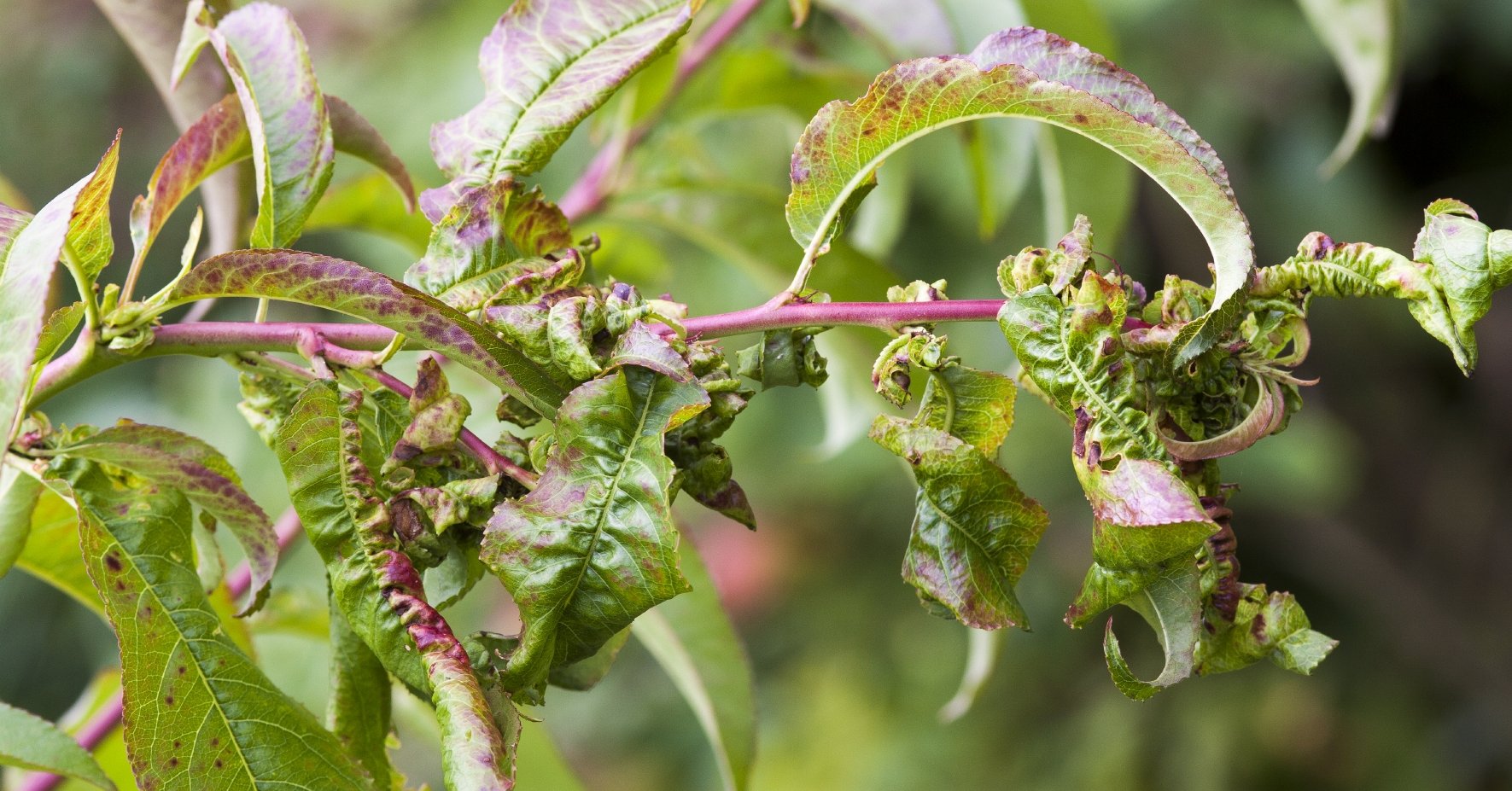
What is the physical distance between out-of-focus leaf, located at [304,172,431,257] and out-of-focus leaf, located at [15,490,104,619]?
0.34 meters

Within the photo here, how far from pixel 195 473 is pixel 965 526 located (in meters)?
0.34

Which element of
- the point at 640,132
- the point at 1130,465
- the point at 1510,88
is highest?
the point at 1130,465

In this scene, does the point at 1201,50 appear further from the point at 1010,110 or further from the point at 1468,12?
the point at 1010,110

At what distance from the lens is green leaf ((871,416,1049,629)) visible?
1.66 ft

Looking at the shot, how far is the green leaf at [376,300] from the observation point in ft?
1.60

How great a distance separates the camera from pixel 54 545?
0.75 meters

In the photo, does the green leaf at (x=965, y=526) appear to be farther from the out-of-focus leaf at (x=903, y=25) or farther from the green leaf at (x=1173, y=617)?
the out-of-focus leaf at (x=903, y=25)

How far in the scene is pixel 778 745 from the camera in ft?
9.76

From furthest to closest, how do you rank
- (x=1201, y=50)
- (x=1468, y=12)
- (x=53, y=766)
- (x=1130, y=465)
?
(x=1201, y=50), (x=1468, y=12), (x=53, y=766), (x=1130, y=465)

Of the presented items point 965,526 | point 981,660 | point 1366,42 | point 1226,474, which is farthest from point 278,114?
point 1226,474

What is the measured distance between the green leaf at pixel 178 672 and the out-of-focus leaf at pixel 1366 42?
3.09ft

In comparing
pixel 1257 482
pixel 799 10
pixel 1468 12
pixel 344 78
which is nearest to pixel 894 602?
pixel 1257 482

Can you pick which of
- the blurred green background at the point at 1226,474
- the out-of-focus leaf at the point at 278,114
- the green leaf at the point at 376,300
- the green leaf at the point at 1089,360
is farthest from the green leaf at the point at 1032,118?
the blurred green background at the point at 1226,474

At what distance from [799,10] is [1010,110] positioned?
23cm
